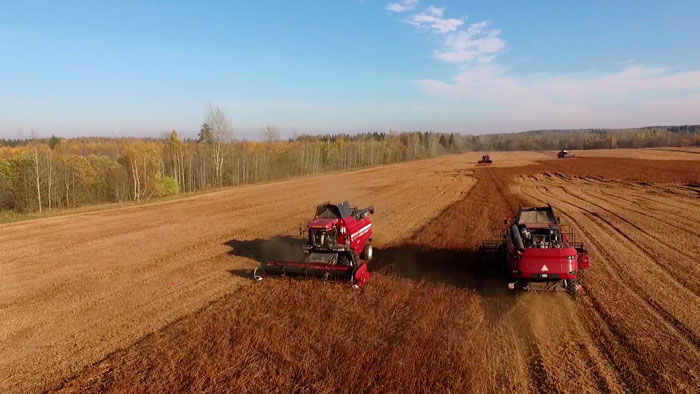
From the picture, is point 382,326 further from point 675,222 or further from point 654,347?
point 675,222

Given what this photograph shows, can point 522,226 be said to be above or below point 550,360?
above

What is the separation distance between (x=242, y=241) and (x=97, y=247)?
21.4 ft

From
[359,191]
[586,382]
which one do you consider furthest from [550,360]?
[359,191]

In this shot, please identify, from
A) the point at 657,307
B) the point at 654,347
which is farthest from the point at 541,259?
the point at 657,307

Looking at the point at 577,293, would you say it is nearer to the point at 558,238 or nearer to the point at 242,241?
the point at 558,238

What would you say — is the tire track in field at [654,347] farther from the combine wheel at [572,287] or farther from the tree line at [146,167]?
the tree line at [146,167]

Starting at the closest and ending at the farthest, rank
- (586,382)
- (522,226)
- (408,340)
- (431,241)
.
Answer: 1. (586,382)
2. (408,340)
3. (522,226)
4. (431,241)

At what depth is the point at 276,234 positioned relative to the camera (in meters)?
22.0

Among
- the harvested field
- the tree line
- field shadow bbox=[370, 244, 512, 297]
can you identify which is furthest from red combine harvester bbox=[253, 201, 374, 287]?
the tree line

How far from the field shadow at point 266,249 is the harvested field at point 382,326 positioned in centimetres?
19

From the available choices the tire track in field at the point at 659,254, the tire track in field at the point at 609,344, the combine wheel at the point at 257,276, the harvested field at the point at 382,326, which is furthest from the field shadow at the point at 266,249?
the tire track in field at the point at 659,254

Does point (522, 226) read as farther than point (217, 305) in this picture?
Yes

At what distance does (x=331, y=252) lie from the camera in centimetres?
1417

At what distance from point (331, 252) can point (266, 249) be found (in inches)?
225
